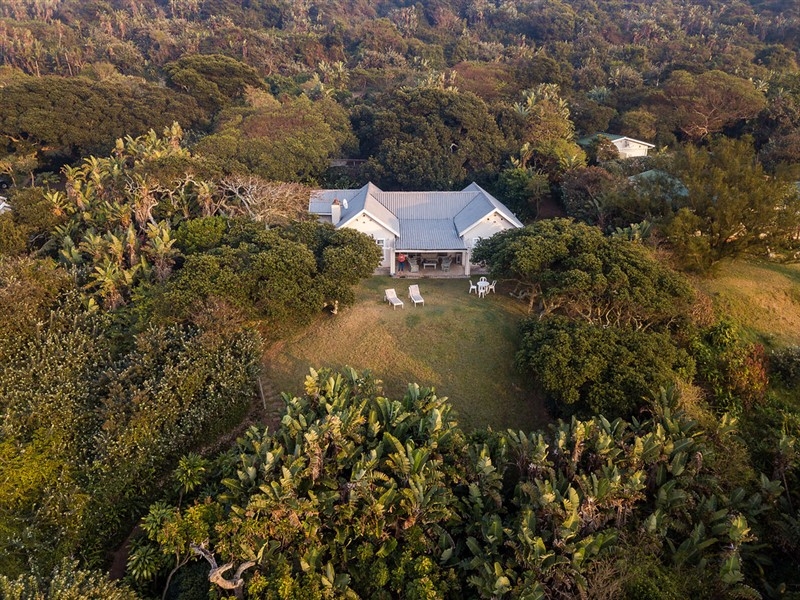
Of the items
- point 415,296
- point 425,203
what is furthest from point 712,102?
point 415,296

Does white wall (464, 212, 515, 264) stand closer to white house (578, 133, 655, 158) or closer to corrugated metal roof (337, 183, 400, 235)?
corrugated metal roof (337, 183, 400, 235)

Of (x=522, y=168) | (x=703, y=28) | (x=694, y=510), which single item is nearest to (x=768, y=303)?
(x=694, y=510)

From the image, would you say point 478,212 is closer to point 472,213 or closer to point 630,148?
point 472,213

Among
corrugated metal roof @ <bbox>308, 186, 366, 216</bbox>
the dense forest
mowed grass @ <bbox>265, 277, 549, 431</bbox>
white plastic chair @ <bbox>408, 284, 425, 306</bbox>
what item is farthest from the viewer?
corrugated metal roof @ <bbox>308, 186, 366, 216</bbox>

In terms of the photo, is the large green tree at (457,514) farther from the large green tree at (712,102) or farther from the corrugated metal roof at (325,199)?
the large green tree at (712,102)

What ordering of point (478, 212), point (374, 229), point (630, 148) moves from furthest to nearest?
1. point (630, 148)
2. point (478, 212)
3. point (374, 229)

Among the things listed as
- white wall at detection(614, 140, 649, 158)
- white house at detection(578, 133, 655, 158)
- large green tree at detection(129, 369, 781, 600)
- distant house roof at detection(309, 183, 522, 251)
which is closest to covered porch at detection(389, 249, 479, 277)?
distant house roof at detection(309, 183, 522, 251)

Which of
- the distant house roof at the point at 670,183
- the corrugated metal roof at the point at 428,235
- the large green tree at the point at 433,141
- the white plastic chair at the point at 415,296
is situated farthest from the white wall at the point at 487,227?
the large green tree at the point at 433,141
